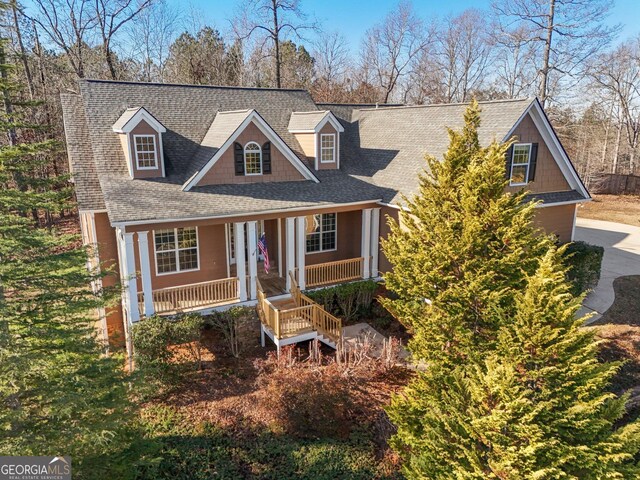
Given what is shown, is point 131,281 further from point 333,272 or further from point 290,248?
point 333,272

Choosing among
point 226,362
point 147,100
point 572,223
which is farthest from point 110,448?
point 572,223

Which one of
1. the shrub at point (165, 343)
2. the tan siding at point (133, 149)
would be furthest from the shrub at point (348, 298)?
the tan siding at point (133, 149)

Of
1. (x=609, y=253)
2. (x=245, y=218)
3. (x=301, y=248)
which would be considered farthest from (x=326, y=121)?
(x=609, y=253)

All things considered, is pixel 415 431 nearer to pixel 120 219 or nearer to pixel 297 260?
pixel 297 260

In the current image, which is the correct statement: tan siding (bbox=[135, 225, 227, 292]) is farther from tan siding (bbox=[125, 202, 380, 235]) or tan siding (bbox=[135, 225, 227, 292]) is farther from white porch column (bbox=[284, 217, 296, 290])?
white porch column (bbox=[284, 217, 296, 290])

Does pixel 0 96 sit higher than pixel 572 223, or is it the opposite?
pixel 0 96

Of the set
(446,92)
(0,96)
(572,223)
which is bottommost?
(572,223)
